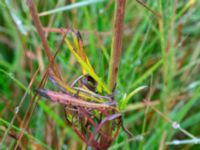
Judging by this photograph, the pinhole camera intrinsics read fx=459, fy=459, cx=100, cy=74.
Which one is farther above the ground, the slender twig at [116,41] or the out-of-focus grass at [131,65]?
the out-of-focus grass at [131,65]

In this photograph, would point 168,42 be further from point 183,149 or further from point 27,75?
point 27,75

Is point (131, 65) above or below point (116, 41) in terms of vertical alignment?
above

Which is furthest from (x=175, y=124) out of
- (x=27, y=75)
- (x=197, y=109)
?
(x=27, y=75)

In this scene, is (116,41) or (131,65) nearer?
(116,41)

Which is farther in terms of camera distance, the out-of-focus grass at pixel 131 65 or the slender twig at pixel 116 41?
the out-of-focus grass at pixel 131 65

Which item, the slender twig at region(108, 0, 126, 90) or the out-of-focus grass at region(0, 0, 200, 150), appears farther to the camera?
the out-of-focus grass at region(0, 0, 200, 150)
